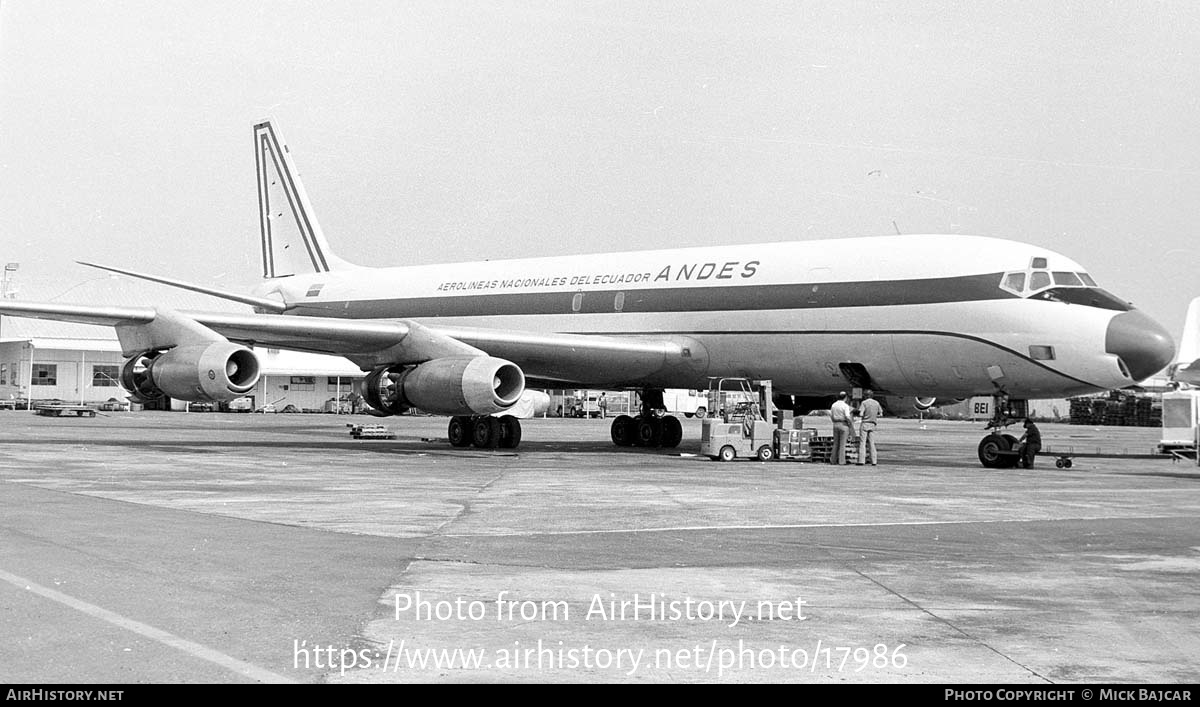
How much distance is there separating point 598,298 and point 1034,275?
8.98 m

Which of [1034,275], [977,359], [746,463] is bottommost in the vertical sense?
[746,463]

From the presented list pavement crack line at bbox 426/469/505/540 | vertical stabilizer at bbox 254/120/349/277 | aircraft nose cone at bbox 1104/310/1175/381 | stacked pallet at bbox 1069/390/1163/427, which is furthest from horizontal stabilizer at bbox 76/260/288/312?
stacked pallet at bbox 1069/390/1163/427

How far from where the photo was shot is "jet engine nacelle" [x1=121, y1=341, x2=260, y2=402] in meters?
21.7

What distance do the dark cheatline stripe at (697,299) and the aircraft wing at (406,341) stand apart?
0.86 meters

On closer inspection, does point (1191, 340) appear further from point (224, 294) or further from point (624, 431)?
point (224, 294)

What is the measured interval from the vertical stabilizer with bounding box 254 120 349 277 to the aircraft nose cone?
2052 cm

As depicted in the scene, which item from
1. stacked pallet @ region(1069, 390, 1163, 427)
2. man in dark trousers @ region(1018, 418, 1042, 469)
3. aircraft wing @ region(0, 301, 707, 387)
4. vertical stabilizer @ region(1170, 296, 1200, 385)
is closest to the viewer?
man in dark trousers @ region(1018, 418, 1042, 469)

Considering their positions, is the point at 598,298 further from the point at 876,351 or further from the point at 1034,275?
the point at 1034,275

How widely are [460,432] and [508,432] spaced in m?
1.21

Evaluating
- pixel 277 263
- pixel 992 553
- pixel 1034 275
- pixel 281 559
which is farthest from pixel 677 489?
pixel 277 263

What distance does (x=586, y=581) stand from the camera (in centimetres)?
773

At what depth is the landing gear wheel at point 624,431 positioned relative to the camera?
2752 centimetres

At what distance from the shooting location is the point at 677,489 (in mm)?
14992

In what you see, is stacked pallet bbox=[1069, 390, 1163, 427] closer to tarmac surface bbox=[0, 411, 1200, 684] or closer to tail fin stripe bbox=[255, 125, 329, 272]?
tail fin stripe bbox=[255, 125, 329, 272]
